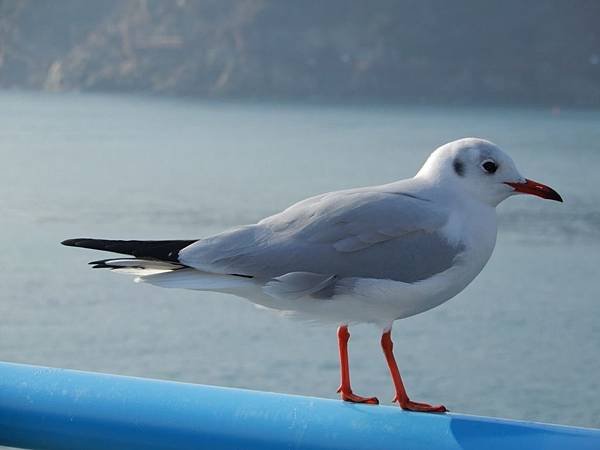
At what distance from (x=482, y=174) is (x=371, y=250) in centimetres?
20

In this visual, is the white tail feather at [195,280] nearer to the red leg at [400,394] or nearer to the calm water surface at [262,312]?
the red leg at [400,394]

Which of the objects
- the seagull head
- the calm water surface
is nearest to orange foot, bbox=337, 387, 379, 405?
the seagull head

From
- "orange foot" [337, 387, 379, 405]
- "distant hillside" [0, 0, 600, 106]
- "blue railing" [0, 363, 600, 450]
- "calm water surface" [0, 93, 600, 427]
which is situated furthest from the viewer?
"distant hillside" [0, 0, 600, 106]

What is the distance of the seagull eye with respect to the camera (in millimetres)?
1976

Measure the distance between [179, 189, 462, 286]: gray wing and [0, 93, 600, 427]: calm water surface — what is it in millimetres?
8587

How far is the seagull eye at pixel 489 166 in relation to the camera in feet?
6.48

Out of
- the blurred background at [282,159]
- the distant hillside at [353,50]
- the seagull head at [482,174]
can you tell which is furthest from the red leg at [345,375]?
the distant hillside at [353,50]

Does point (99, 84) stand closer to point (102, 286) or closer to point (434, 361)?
point (102, 286)

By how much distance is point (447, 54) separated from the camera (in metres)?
78.9

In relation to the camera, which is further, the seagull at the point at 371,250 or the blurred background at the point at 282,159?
the blurred background at the point at 282,159

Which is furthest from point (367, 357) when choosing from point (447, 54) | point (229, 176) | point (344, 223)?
point (447, 54)

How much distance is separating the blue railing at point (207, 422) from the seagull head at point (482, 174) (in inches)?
15.4

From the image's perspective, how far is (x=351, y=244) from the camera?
1947 millimetres

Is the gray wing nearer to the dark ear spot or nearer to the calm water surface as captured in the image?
the dark ear spot
